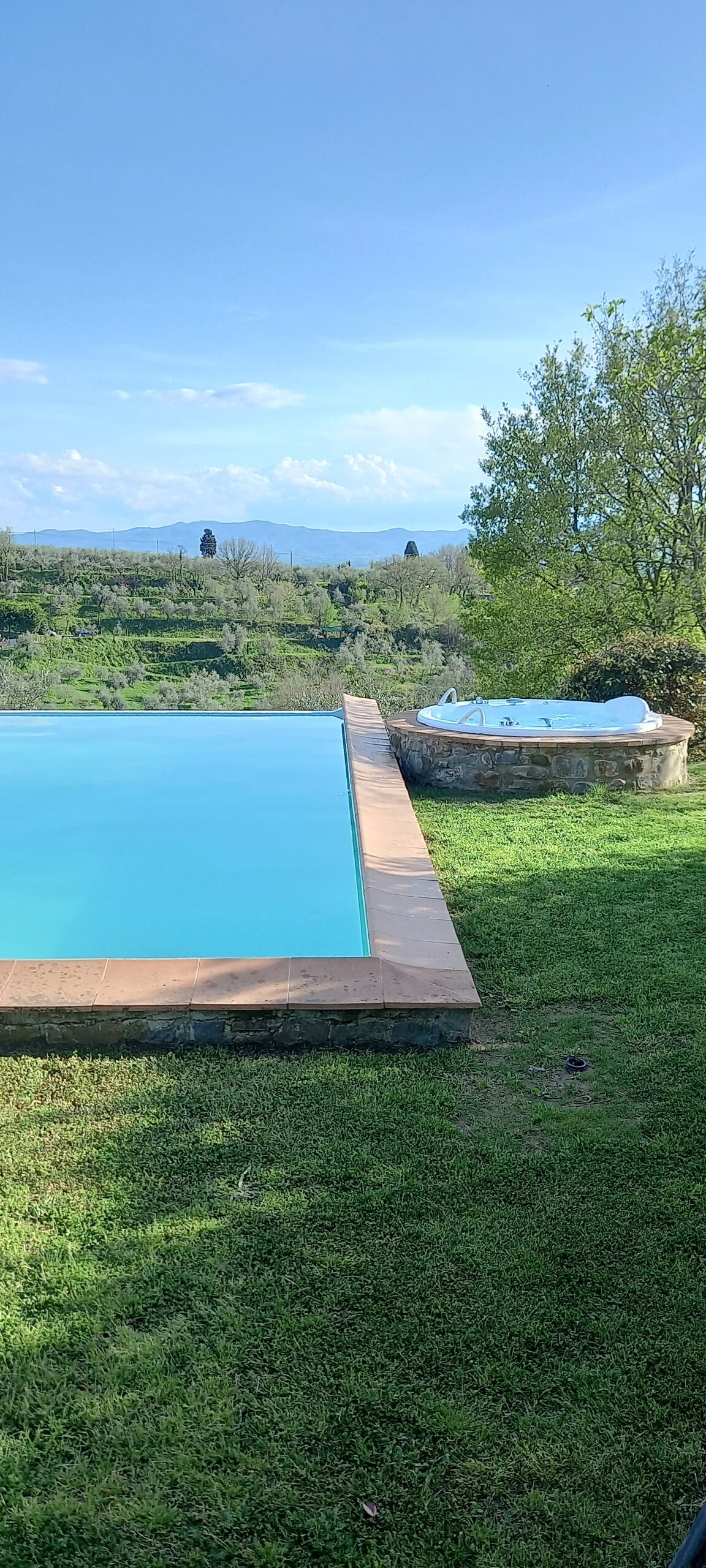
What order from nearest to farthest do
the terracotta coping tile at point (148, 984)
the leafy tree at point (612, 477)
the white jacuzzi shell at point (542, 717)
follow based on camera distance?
1. the terracotta coping tile at point (148, 984)
2. the white jacuzzi shell at point (542, 717)
3. the leafy tree at point (612, 477)

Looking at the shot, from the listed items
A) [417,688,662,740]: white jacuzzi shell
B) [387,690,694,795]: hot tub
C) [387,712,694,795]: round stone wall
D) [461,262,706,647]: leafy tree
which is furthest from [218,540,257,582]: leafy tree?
[387,712,694,795]: round stone wall

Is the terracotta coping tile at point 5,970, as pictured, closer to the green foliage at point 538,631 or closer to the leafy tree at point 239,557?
the green foliage at point 538,631

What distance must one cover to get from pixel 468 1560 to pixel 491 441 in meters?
16.2

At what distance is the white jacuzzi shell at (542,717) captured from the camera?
292 inches

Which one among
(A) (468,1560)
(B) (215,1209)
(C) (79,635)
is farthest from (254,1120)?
(C) (79,635)

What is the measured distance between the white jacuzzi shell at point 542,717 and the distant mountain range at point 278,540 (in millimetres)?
8540

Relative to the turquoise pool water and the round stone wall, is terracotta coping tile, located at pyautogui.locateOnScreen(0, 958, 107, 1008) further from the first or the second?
the round stone wall

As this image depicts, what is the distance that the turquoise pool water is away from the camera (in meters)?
4.42

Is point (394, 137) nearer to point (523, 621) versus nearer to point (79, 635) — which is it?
point (523, 621)

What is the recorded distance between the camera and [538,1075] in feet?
9.93

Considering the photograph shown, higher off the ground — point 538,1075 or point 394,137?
point 394,137

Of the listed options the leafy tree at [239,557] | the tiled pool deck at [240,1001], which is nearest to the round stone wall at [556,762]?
the tiled pool deck at [240,1001]

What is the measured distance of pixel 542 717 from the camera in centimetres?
860

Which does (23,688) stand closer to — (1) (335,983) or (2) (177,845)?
(2) (177,845)
